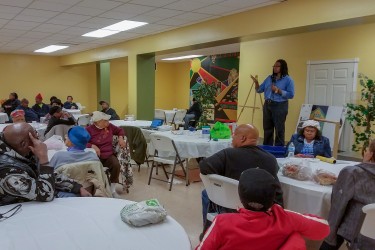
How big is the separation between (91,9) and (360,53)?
5.08 m

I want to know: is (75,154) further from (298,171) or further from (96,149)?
(298,171)

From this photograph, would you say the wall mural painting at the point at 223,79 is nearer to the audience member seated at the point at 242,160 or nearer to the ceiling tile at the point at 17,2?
the ceiling tile at the point at 17,2

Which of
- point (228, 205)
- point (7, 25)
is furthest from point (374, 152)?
point (7, 25)

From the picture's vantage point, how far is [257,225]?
1.30 metres

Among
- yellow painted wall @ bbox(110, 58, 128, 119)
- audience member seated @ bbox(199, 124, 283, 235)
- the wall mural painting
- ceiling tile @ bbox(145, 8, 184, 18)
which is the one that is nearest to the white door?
ceiling tile @ bbox(145, 8, 184, 18)

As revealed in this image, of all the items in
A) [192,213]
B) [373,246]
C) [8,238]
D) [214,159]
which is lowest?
[192,213]

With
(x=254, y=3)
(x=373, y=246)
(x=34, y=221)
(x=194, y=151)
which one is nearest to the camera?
(x=34, y=221)

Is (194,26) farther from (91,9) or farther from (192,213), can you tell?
(192,213)

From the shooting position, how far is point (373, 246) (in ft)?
6.46

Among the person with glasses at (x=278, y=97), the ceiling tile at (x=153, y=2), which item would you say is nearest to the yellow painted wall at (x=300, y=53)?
the person with glasses at (x=278, y=97)

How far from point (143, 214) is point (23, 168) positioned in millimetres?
723

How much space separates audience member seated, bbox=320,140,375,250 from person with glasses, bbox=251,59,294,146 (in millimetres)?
2882

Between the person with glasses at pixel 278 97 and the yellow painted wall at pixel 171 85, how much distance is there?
405 inches

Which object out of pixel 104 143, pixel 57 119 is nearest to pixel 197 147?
pixel 104 143
